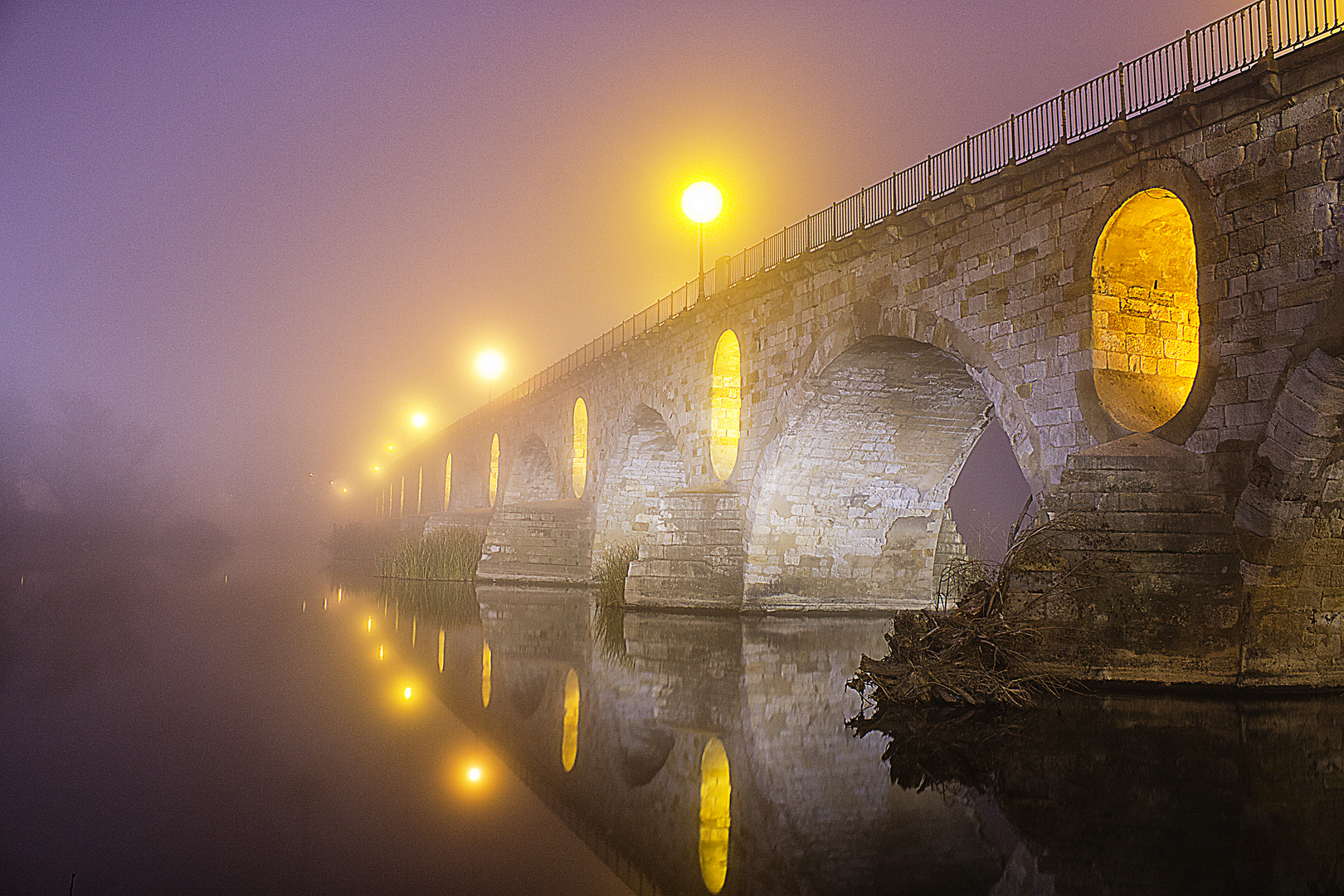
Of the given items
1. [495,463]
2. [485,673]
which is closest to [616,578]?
[485,673]

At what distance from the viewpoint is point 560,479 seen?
26.7m

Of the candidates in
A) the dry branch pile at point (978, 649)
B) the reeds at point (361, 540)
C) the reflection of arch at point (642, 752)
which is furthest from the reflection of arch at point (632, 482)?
the reflection of arch at point (642, 752)

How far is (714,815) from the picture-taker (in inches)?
171

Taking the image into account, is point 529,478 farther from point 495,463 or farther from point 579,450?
point 579,450

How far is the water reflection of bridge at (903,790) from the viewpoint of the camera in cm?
356

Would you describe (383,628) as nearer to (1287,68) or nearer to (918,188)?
(918,188)

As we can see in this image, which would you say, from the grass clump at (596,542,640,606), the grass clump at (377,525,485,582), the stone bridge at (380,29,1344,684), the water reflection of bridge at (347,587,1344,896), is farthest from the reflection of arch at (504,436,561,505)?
the water reflection of bridge at (347,587,1344,896)

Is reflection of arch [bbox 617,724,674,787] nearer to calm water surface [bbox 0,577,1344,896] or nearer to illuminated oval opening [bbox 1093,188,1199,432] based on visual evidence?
calm water surface [bbox 0,577,1344,896]

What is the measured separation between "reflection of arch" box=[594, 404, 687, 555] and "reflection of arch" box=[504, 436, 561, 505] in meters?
9.28

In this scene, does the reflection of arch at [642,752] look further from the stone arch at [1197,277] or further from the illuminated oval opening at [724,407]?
the illuminated oval opening at [724,407]

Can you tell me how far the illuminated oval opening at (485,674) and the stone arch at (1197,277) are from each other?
6176 millimetres

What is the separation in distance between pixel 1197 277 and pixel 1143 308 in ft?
2.77

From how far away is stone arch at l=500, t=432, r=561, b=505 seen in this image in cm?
3125

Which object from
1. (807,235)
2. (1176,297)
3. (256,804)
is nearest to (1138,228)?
(1176,297)
